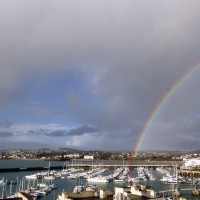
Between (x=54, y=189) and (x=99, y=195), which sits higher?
(x=99, y=195)

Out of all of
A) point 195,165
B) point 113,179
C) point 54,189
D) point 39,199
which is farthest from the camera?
point 195,165

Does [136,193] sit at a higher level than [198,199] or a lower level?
higher

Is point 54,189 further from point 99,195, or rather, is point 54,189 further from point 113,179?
point 99,195

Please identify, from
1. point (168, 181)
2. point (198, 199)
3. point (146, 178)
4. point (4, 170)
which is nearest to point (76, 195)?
point (198, 199)

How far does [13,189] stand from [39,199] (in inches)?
501

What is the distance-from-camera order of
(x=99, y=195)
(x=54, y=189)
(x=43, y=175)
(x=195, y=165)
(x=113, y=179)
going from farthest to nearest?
(x=195, y=165) → (x=43, y=175) → (x=113, y=179) → (x=54, y=189) → (x=99, y=195)

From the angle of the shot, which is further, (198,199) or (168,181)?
(168,181)

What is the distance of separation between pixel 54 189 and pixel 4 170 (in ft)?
138

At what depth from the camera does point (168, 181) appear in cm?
5969

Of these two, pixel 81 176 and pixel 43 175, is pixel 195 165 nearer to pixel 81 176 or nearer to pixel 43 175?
pixel 81 176

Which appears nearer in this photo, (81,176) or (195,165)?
(81,176)

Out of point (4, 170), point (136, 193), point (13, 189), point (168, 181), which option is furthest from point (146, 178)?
point (136, 193)

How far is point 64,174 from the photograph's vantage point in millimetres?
79312

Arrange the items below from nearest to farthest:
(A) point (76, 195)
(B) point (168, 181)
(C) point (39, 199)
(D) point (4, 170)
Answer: (A) point (76, 195) → (C) point (39, 199) → (B) point (168, 181) → (D) point (4, 170)
